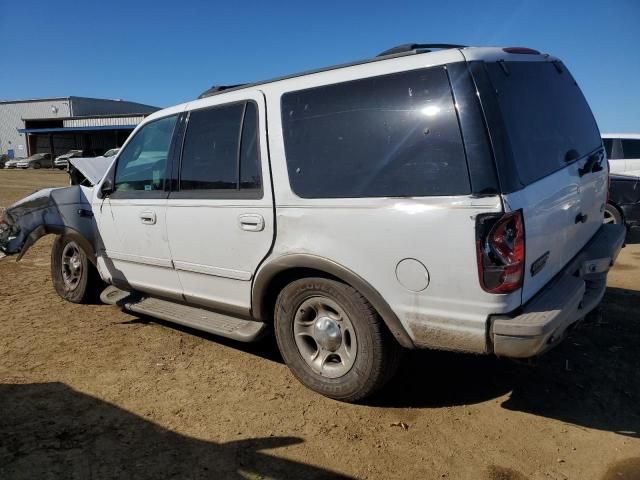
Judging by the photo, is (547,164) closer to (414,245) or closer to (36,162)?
(414,245)

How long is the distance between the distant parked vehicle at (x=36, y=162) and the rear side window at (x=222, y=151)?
4585 cm

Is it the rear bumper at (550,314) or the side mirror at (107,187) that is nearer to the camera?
the rear bumper at (550,314)

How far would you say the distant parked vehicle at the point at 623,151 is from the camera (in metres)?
9.27

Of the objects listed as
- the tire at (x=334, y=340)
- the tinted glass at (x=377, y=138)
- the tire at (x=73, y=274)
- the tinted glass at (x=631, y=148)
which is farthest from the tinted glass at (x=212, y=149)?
the tinted glass at (x=631, y=148)

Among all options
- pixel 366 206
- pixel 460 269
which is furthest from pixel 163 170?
pixel 460 269

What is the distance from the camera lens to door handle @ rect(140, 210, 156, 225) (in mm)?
4012

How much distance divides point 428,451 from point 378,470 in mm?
332

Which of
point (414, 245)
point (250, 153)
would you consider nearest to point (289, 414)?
point (414, 245)

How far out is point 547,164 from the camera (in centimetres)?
283

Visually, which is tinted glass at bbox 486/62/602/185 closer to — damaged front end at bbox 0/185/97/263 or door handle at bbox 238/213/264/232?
door handle at bbox 238/213/264/232

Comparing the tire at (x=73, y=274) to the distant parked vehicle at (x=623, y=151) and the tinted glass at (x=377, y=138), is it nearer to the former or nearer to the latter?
the tinted glass at (x=377, y=138)

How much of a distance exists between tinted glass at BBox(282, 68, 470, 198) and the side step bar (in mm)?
1139

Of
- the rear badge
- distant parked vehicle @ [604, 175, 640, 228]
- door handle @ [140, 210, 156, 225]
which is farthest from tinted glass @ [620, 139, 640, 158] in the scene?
door handle @ [140, 210, 156, 225]

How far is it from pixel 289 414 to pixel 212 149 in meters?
2.00
